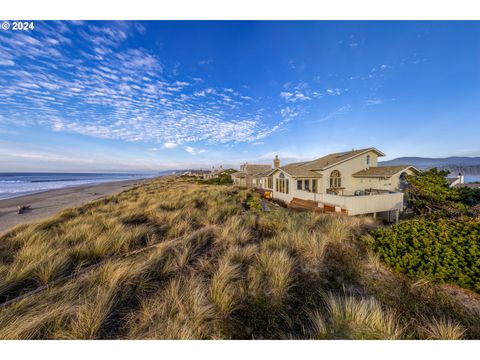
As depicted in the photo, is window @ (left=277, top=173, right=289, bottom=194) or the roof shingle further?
window @ (left=277, top=173, right=289, bottom=194)

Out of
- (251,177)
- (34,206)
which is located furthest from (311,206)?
(34,206)

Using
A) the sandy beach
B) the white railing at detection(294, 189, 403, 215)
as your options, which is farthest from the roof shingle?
the sandy beach

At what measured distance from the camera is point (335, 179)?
14.5 meters

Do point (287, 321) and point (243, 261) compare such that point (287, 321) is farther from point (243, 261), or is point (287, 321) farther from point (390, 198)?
point (390, 198)

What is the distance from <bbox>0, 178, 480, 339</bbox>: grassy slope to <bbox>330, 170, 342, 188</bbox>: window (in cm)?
1074

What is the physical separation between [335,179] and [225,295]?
14.5m

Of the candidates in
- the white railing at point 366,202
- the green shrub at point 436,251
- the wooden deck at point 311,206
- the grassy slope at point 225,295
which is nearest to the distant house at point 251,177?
the wooden deck at point 311,206

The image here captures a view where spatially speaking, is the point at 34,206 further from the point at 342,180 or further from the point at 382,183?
the point at 382,183

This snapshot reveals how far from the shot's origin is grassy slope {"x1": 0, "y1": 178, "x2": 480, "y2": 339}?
7.23 ft

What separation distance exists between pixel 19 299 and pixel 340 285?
5093 mm

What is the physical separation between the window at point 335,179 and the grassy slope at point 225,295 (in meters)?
10.7

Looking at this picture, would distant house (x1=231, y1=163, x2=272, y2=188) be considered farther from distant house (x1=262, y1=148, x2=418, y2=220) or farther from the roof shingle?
the roof shingle

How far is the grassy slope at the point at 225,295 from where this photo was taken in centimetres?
221

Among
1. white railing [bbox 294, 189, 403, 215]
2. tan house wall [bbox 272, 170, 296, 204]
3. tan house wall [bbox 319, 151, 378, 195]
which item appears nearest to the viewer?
white railing [bbox 294, 189, 403, 215]
